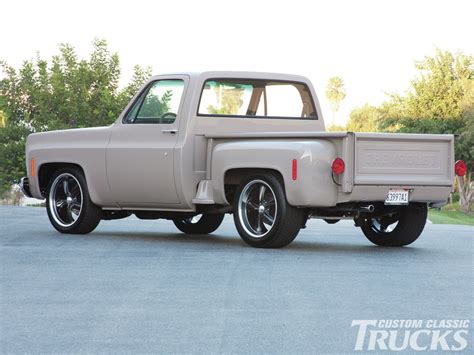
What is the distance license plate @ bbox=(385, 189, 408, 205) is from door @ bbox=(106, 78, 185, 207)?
2654mm

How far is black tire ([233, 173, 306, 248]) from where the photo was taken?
41.7 feet

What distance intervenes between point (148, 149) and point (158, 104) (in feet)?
2.08

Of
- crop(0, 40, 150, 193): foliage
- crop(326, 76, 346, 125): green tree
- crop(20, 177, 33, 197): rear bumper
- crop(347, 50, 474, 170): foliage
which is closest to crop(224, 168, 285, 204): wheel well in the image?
crop(20, 177, 33, 197): rear bumper

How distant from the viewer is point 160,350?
21.9 feet

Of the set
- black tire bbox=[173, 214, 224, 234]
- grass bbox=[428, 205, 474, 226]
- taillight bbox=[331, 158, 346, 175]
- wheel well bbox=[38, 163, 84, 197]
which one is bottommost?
grass bbox=[428, 205, 474, 226]

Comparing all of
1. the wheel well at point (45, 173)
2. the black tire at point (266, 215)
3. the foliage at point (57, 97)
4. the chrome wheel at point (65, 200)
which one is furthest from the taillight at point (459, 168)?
the foliage at point (57, 97)

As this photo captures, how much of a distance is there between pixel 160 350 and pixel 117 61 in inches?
1655

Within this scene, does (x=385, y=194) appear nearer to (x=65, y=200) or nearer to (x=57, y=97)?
(x=65, y=200)

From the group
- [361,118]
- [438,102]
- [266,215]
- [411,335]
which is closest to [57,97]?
[438,102]

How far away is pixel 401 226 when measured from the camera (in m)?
13.9

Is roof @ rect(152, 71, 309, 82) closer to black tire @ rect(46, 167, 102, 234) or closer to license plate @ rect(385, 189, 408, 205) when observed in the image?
black tire @ rect(46, 167, 102, 234)

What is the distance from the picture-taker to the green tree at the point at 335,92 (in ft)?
446

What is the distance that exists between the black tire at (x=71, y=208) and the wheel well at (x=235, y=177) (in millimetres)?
1972

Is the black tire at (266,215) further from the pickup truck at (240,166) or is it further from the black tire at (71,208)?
the black tire at (71,208)
